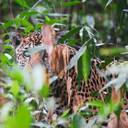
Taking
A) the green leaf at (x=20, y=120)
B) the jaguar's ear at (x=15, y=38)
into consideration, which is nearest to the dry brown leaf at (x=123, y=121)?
the green leaf at (x=20, y=120)

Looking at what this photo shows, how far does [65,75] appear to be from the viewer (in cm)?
154

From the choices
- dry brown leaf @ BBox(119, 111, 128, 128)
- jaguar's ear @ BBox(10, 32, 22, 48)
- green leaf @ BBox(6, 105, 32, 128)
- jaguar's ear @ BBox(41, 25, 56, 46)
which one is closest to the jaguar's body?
jaguar's ear @ BBox(41, 25, 56, 46)

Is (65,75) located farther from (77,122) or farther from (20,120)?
(20,120)

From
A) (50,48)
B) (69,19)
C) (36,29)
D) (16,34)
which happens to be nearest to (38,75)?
(50,48)

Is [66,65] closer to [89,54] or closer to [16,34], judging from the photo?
[89,54]

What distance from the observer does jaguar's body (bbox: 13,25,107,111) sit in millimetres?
1359

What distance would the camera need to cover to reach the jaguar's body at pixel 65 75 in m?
1.36

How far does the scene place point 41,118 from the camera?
144 centimetres

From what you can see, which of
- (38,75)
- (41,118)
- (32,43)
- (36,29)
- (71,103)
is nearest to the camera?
(38,75)

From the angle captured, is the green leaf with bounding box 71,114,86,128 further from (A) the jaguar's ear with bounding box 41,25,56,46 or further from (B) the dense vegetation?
(A) the jaguar's ear with bounding box 41,25,56,46

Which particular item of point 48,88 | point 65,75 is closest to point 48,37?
point 65,75

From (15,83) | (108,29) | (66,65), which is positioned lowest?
(108,29)

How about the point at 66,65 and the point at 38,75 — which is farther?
the point at 66,65

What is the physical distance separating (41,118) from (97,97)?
0.19 m
